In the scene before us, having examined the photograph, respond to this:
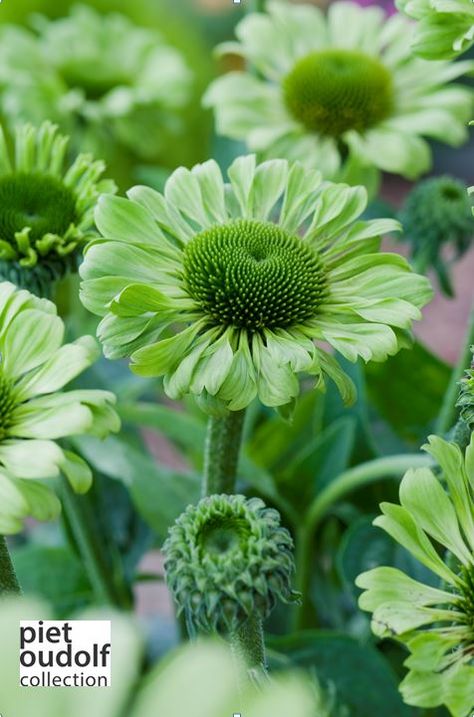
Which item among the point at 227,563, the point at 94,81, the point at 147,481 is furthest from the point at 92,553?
the point at 94,81

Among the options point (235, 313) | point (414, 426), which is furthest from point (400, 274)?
point (414, 426)

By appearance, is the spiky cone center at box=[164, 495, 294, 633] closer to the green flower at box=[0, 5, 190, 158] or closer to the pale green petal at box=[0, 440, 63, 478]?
the pale green petal at box=[0, 440, 63, 478]

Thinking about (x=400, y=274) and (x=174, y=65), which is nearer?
(x=400, y=274)

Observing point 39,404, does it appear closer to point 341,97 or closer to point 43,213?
point 43,213

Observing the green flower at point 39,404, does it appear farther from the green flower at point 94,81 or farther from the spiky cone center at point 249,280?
the green flower at point 94,81

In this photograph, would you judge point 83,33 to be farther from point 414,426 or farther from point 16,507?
point 16,507

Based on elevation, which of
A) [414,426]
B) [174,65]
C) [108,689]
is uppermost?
[174,65]
